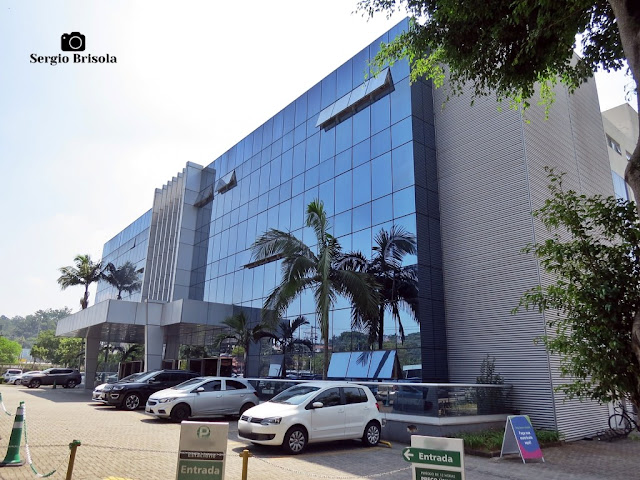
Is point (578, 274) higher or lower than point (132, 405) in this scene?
higher

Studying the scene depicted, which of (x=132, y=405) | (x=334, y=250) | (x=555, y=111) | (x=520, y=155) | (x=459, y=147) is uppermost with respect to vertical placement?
(x=555, y=111)

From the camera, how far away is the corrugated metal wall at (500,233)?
48.4 ft

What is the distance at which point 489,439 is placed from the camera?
11.9 metres

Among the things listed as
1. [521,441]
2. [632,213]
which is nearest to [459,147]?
[521,441]

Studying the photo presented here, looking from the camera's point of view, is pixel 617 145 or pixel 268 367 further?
→ pixel 617 145

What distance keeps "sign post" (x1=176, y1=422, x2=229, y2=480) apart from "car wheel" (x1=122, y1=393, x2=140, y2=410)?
53.4ft

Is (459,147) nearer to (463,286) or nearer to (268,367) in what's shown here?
(463,286)

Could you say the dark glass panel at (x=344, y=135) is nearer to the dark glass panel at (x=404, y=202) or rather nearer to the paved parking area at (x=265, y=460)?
the dark glass panel at (x=404, y=202)

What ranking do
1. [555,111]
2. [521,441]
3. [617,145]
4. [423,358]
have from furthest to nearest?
[617,145] → [555,111] → [423,358] → [521,441]

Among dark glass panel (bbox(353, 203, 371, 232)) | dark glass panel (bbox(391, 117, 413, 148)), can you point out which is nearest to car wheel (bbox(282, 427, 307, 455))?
dark glass panel (bbox(353, 203, 371, 232))

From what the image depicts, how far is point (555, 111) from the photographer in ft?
63.9

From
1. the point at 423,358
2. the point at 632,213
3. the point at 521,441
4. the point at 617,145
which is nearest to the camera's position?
the point at 632,213

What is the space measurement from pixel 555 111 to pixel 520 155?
15.2ft

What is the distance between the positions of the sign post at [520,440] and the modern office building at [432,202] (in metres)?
3.62
